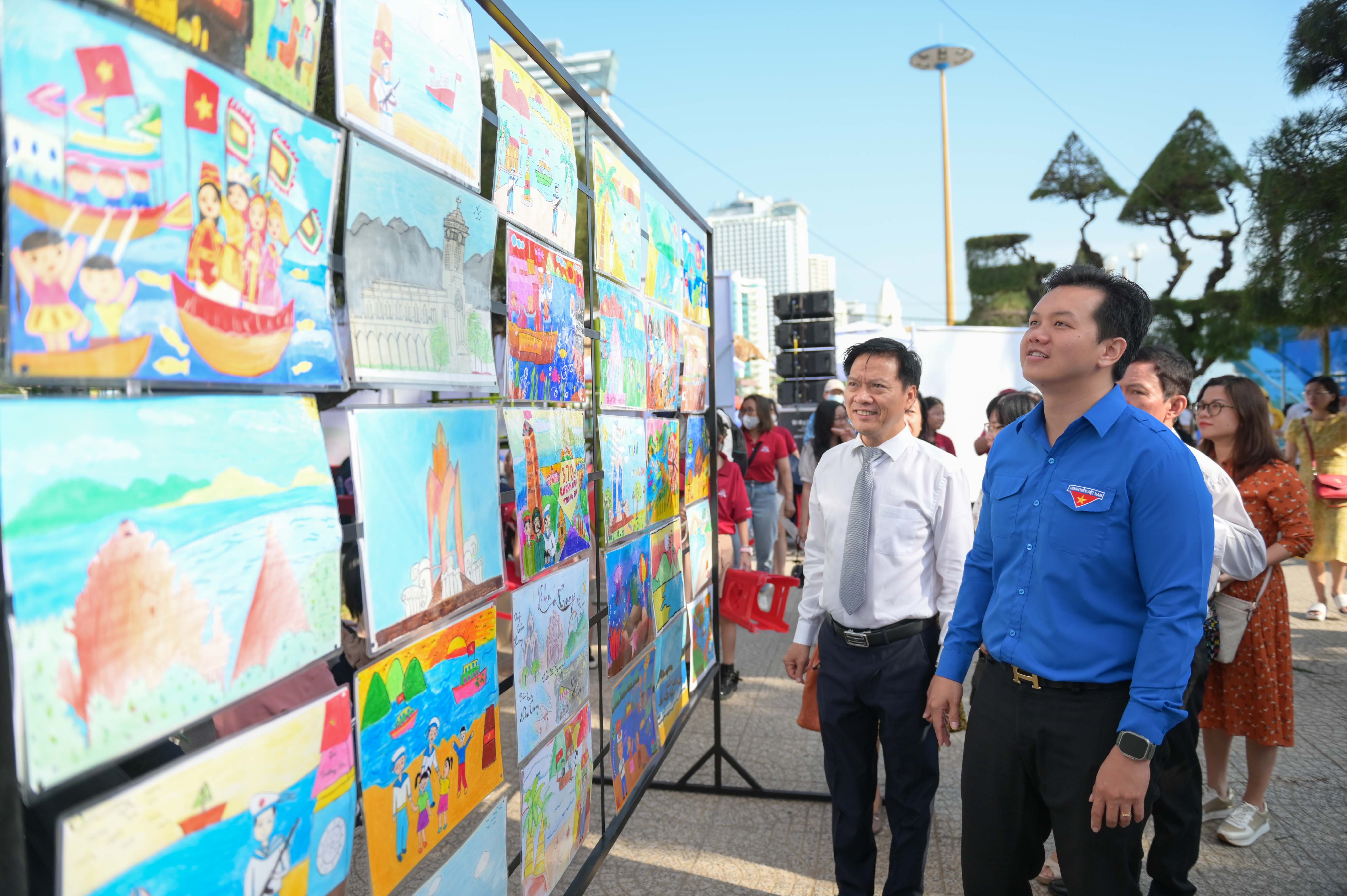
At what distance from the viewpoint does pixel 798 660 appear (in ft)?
9.46

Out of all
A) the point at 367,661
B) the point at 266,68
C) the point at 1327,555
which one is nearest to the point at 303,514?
the point at 367,661

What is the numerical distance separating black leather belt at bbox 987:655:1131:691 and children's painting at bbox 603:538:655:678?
1.10 m

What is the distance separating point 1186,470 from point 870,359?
3.50 ft

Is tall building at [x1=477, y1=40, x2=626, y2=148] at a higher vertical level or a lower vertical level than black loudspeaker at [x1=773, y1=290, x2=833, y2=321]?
lower

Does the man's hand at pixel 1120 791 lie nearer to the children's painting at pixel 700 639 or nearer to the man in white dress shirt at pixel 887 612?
the man in white dress shirt at pixel 887 612

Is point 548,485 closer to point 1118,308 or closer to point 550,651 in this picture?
point 550,651

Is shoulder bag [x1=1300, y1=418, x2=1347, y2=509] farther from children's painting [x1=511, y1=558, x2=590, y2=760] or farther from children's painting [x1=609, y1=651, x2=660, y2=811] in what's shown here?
children's painting [x1=511, y1=558, x2=590, y2=760]

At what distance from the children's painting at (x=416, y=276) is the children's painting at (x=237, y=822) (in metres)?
0.52

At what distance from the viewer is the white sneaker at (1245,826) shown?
3.17 m

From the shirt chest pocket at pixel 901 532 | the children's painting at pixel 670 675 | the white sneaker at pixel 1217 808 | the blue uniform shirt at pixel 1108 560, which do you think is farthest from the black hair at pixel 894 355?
the white sneaker at pixel 1217 808

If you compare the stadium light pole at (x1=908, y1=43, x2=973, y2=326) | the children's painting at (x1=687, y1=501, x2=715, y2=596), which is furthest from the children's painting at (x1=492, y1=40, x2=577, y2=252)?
the stadium light pole at (x1=908, y1=43, x2=973, y2=326)

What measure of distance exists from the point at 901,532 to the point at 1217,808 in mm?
2005

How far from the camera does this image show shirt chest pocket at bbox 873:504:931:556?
8.69 feet

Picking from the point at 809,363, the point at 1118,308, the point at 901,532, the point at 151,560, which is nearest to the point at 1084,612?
the point at 1118,308
